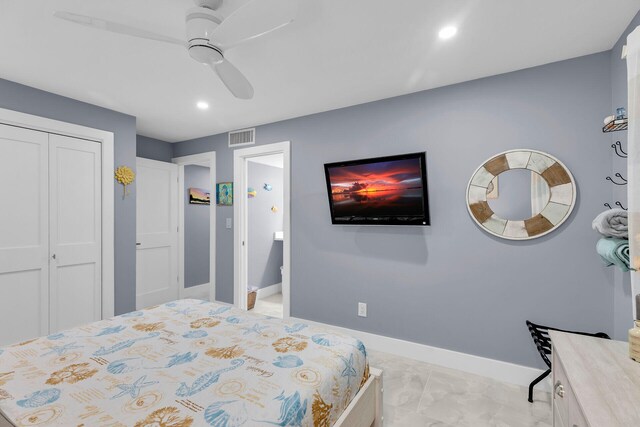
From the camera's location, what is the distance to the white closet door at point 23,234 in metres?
2.53

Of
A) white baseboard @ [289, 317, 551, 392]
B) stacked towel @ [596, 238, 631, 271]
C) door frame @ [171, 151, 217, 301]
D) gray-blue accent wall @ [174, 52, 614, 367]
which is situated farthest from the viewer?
door frame @ [171, 151, 217, 301]

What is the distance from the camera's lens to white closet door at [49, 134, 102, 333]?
2818 mm

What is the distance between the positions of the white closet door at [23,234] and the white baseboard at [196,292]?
2.00 metres

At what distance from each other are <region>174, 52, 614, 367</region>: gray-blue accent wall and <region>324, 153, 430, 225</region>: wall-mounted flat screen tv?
138 mm

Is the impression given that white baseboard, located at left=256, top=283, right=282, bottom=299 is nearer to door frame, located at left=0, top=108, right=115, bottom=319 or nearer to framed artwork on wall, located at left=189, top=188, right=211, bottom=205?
framed artwork on wall, located at left=189, top=188, right=211, bottom=205

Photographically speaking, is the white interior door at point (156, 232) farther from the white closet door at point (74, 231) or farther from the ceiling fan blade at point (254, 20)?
the ceiling fan blade at point (254, 20)

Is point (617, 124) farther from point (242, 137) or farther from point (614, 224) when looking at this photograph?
point (242, 137)

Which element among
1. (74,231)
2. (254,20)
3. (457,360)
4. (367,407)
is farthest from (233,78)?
(457,360)

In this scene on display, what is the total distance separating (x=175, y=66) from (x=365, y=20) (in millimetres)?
1472

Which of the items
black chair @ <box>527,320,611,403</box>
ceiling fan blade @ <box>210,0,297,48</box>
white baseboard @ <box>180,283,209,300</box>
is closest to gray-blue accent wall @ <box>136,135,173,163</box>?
white baseboard @ <box>180,283,209,300</box>

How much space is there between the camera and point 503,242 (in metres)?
2.37

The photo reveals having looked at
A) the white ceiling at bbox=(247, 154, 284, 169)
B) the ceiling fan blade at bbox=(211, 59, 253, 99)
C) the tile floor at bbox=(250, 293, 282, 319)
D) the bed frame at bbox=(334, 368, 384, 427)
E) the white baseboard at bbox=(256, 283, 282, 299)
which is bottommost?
the tile floor at bbox=(250, 293, 282, 319)

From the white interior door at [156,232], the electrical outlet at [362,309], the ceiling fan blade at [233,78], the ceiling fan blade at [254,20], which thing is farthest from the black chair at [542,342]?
the white interior door at [156,232]

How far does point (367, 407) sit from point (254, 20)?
2.02 m
